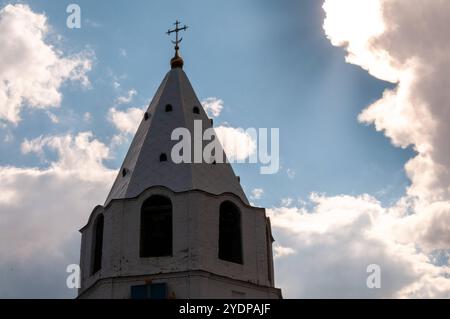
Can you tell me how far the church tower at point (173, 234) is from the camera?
32844mm

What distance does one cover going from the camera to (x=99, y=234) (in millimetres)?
35531

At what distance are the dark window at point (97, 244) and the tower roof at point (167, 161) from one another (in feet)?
4.11

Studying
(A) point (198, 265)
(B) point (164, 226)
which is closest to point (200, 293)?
(A) point (198, 265)

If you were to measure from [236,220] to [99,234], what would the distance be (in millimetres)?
5673

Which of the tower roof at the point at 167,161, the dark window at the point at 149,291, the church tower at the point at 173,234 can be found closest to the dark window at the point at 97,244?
the church tower at the point at 173,234

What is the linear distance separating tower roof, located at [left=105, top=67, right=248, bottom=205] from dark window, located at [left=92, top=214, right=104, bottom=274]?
125 centimetres

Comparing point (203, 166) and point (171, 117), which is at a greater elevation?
point (171, 117)

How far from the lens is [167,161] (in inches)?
1428

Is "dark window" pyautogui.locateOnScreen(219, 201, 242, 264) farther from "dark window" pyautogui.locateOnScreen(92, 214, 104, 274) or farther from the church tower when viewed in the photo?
"dark window" pyautogui.locateOnScreen(92, 214, 104, 274)

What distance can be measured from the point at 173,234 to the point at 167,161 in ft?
12.8

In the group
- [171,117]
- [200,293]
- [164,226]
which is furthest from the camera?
[171,117]
